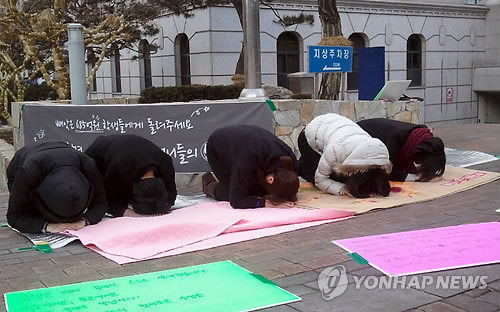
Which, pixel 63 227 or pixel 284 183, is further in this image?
pixel 284 183

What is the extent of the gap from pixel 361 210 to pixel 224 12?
11.2 meters

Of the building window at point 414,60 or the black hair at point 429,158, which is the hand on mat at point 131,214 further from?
the building window at point 414,60

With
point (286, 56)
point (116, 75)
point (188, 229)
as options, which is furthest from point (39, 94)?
point (188, 229)

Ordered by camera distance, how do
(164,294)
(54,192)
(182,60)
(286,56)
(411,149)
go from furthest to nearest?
(182,60) → (286,56) → (411,149) → (54,192) → (164,294)

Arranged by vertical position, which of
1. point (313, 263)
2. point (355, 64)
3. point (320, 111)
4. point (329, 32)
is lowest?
point (313, 263)

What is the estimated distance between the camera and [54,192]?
492cm

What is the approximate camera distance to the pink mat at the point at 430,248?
412cm

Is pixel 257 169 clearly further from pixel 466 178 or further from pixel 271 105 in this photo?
pixel 466 178

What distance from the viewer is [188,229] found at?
5.17m

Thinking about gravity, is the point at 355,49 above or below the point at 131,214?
above

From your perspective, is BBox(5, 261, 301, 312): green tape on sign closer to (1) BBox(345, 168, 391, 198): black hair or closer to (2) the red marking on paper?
(1) BBox(345, 168, 391, 198): black hair

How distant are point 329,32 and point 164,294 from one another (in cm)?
844

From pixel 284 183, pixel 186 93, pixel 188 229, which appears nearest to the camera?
pixel 188 229

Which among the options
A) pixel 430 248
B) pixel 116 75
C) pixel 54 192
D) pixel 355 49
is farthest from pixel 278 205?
pixel 116 75
